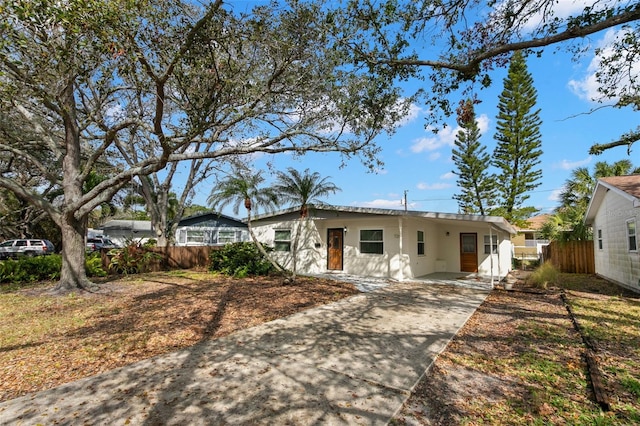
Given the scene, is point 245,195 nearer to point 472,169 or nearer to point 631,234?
point 631,234

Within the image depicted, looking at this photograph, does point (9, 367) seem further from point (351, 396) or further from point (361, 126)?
point (361, 126)

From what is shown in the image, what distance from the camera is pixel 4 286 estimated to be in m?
10.1

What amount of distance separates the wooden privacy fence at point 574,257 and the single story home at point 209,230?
18.7m

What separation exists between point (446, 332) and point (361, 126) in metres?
6.19

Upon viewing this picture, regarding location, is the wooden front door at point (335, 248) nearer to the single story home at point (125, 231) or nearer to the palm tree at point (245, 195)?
the palm tree at point (245, 195)

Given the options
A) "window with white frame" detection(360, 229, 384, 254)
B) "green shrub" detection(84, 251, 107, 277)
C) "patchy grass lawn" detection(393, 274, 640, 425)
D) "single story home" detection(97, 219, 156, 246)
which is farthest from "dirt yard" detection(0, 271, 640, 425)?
"single story home" detection(97, 219, 156, 246)

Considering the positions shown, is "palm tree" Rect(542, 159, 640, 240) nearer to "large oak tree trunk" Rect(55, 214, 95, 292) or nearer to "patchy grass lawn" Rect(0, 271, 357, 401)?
"patchy grass lawn" Rect(0, 271, 357, 401)

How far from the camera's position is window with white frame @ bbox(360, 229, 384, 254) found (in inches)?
501

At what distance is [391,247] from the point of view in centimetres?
1241

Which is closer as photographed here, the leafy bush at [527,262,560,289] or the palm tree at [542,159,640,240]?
the leafy bush at [527,262,560,289]

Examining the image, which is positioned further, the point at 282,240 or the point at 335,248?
the point at 282,240

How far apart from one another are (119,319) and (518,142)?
85.9ft

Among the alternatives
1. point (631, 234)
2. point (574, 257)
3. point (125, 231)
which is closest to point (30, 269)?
point (631, 234)

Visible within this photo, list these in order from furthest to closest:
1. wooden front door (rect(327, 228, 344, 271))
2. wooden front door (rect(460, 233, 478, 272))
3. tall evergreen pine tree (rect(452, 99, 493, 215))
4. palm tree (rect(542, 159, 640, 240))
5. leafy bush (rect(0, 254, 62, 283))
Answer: tall evergreen pine tree (rect(452, 99, 493, 215)), palm tree (rect(542, 159, 640, 240)), wooden front door (rect(460, 233, 478, 272)), wooden front door (rect(327, 228, 344, 271)), leafy bush (rect(0, 254, 62, 283))
